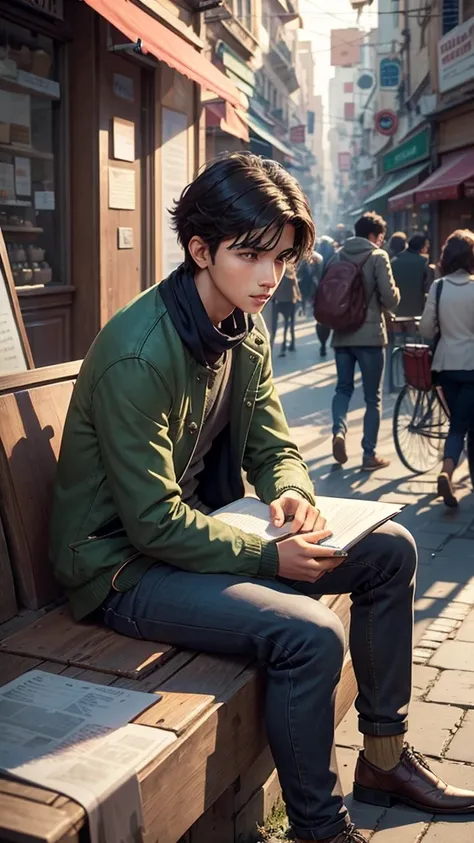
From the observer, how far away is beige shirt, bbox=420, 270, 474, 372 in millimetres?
7129

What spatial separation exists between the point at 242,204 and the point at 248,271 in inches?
7.0

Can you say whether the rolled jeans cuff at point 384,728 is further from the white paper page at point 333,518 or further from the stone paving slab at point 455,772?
the white paper page at point 333,518

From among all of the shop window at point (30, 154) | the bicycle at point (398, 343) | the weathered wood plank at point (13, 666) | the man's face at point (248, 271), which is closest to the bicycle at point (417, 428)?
the bicycle at point (398, 343)

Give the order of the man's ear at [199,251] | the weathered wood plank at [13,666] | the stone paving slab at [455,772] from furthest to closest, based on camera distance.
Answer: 1. the stone paving slab at [455,772]
2. the man's ear at [199,251]
3. the weathered wood plank at [13,666]

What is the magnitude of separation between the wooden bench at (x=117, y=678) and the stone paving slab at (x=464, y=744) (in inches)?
16.1

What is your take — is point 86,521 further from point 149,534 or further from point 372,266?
point 372,266

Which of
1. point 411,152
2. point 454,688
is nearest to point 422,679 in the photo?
point 454,688

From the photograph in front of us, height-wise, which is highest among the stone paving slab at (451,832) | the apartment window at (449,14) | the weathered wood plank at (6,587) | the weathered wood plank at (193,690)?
the apartment window at (449,14)

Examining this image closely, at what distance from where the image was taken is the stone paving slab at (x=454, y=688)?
395 centimetres

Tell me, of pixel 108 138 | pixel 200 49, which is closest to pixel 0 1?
pixel 108 138

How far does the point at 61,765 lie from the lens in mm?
2055

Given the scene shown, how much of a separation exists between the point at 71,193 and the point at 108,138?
48cm

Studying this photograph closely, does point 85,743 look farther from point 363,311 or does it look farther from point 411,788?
point 363,311

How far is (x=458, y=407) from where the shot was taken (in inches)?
284
